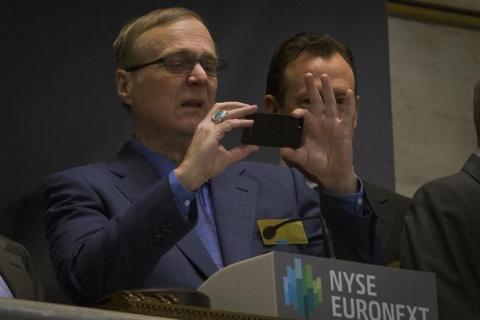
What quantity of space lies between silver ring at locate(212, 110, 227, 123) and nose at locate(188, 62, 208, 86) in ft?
1.01

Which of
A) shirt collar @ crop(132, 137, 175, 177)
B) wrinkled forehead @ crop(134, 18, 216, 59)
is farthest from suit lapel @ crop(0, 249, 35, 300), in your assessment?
wrinkled forehead @ crop(134, 18, 216, 59)

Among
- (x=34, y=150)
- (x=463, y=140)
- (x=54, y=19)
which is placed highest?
(x=54, y=19)

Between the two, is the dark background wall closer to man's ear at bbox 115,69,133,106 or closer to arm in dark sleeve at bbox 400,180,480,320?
man's ear at bbox 115,69,133,106

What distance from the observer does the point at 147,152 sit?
3.16 meters

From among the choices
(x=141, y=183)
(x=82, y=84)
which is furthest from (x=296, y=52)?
(x=141, y=183)

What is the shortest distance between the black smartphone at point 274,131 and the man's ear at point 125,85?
0.52 metres

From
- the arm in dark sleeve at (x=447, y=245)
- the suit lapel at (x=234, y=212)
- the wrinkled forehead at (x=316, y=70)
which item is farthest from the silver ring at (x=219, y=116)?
the wrinkled forehead at (x=316, y=70)

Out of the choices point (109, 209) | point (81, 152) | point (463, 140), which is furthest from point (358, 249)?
point (463, 140)

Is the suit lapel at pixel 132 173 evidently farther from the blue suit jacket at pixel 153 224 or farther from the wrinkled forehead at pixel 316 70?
the wrinkled forehead at pixel 316 70

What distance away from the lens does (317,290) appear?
2248 mm

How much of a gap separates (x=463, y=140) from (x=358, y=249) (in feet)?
6.85

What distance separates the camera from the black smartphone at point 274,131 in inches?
111

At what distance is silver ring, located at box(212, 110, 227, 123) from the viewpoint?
2.77 meters

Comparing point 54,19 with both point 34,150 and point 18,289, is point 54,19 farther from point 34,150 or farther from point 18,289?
point 18,289
